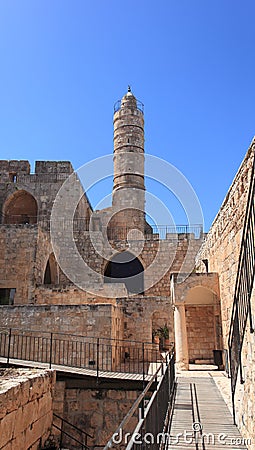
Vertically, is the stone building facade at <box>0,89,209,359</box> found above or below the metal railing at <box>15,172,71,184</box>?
below

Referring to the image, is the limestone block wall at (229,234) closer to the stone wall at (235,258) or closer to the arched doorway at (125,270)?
the stone wall at (235,258)

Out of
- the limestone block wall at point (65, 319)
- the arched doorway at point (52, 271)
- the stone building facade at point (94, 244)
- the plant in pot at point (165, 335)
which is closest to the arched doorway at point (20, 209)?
the stone building facade at point (94, 244)

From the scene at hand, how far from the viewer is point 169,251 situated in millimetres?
19438

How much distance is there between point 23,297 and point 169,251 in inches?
313

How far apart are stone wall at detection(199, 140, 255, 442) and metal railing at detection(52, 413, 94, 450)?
404 centimetres

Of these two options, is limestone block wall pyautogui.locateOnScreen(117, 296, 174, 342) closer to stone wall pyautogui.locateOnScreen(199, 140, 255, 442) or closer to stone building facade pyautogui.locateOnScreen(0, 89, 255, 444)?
stone building facade pyautogui.locateOnScreen(0, 89, 255, 444)

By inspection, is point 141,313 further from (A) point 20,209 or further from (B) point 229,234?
(A) point 20,209

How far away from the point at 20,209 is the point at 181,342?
47.7 ft

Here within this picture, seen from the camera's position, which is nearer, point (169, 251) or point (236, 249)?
point (236, 249)

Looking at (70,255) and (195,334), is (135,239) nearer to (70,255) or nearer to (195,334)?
(70,255)

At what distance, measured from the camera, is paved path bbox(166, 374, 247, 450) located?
4.49m

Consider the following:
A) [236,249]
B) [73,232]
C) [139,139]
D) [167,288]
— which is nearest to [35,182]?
[73,232]

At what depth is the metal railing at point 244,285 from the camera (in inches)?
190
